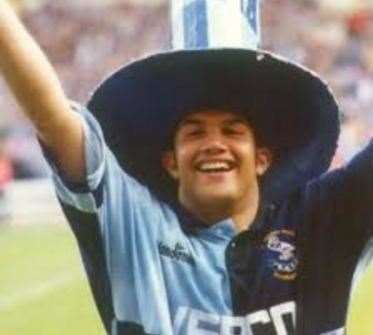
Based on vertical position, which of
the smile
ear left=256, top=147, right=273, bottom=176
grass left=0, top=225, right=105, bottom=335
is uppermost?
the smile

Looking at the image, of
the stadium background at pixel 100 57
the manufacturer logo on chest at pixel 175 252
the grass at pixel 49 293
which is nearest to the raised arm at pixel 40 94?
the manufacturer logo on chest at pixel 175 252

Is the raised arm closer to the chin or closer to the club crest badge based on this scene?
the chin

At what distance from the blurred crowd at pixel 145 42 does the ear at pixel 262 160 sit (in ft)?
35.8

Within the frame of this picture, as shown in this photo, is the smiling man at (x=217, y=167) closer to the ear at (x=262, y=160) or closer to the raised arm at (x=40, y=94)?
the ear at (x=262, y=160)

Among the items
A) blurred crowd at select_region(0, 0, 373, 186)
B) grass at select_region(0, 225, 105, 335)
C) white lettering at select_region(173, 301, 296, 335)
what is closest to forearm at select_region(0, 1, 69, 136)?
white lettering at select_region(173, 301, 296, 335)

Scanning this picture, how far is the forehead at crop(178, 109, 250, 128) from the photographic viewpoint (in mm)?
1854

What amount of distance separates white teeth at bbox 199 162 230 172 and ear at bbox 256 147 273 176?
113 millimetres

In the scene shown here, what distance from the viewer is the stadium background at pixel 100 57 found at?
11.6 meters

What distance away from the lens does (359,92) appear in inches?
519

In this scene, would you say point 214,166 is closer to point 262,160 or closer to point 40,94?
point 262,160

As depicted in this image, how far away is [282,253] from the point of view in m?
1.84

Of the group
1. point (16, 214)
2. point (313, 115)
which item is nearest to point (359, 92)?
point (16, 214)

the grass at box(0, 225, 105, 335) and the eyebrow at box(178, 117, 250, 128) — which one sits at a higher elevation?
the eyebrow at box(178, 117, 250, 128)

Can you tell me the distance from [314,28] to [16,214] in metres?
4.22
